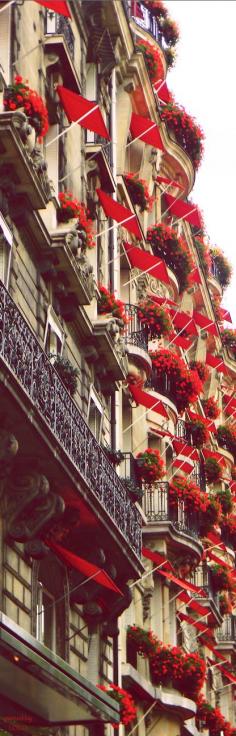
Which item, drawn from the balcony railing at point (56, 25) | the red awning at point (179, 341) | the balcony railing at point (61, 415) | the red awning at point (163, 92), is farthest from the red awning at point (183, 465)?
the balcony railing at point (56, 25)

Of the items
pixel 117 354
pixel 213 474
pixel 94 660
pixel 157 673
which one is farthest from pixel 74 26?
pixel 213 474

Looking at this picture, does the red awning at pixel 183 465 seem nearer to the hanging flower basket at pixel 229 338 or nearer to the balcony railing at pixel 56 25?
the balcony railing at pixel 56 25

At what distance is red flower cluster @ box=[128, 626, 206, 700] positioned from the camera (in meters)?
33.3

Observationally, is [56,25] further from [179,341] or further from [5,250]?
[179,341]

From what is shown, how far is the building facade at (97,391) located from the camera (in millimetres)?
20406

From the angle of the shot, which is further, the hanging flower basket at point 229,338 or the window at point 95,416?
the hanging flower basket at point 229,338

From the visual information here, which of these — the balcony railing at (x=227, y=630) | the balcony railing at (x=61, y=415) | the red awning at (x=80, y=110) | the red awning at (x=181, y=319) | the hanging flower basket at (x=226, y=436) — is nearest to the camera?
the balcony railing at (x=61, y=415)

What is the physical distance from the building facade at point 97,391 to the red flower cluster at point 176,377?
0.18 ft

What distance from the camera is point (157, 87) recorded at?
135ft

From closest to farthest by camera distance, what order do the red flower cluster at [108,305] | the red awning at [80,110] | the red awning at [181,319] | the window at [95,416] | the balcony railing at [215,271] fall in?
the red awning at [80,110], the window at [95,416], the red flower cluster at [108,305], the red awning at [181,319], the balcony railing at [215,271]

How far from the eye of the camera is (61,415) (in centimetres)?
2156

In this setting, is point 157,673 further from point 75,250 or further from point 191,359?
point 191,359

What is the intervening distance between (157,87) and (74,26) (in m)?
12.4

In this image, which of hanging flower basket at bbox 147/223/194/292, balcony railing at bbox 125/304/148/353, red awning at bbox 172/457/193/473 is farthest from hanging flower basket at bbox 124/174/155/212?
red awning at bbox 172/457/193/473
